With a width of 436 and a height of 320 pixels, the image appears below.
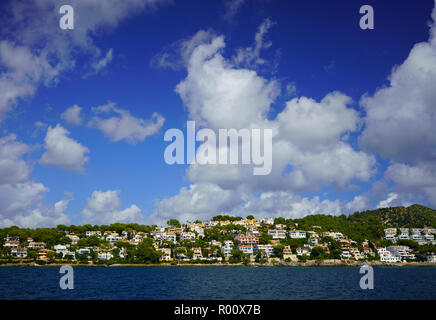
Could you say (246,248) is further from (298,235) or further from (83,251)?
(83,251)

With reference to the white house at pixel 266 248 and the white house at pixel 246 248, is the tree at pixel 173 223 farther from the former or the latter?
the white house at pixel 266 248

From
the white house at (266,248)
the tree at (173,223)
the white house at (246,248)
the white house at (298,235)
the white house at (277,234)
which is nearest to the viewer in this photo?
the white house at (246,248)

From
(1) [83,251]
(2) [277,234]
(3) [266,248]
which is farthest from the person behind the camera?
(2) [277,234]

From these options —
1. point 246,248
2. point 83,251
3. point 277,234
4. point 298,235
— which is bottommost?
point 83,251

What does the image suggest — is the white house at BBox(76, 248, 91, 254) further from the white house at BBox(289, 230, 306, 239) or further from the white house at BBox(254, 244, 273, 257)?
the white house at BBox(289, 230, 306, 239)

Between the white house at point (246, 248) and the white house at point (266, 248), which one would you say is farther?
the white house at point (266, 248)

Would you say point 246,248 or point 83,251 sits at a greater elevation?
point 246,248

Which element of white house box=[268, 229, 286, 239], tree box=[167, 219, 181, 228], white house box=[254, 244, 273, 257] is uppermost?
tree box=[167, 219, 181, 228]

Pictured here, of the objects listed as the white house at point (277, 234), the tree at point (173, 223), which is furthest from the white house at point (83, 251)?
the white house at point (277, 234)

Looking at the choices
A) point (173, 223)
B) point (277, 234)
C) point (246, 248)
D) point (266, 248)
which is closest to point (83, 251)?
point (246, 248)

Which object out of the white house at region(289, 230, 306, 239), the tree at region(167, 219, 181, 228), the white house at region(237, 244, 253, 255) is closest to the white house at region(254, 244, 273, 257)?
the white house at region(237, 244, 253, 255)

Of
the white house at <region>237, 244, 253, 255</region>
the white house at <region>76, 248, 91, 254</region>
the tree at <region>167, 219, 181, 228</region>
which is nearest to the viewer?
the white house at <region>76, 248, 91, 254</region>

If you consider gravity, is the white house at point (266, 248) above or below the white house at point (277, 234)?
below

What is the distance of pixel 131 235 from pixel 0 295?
11346 cm
